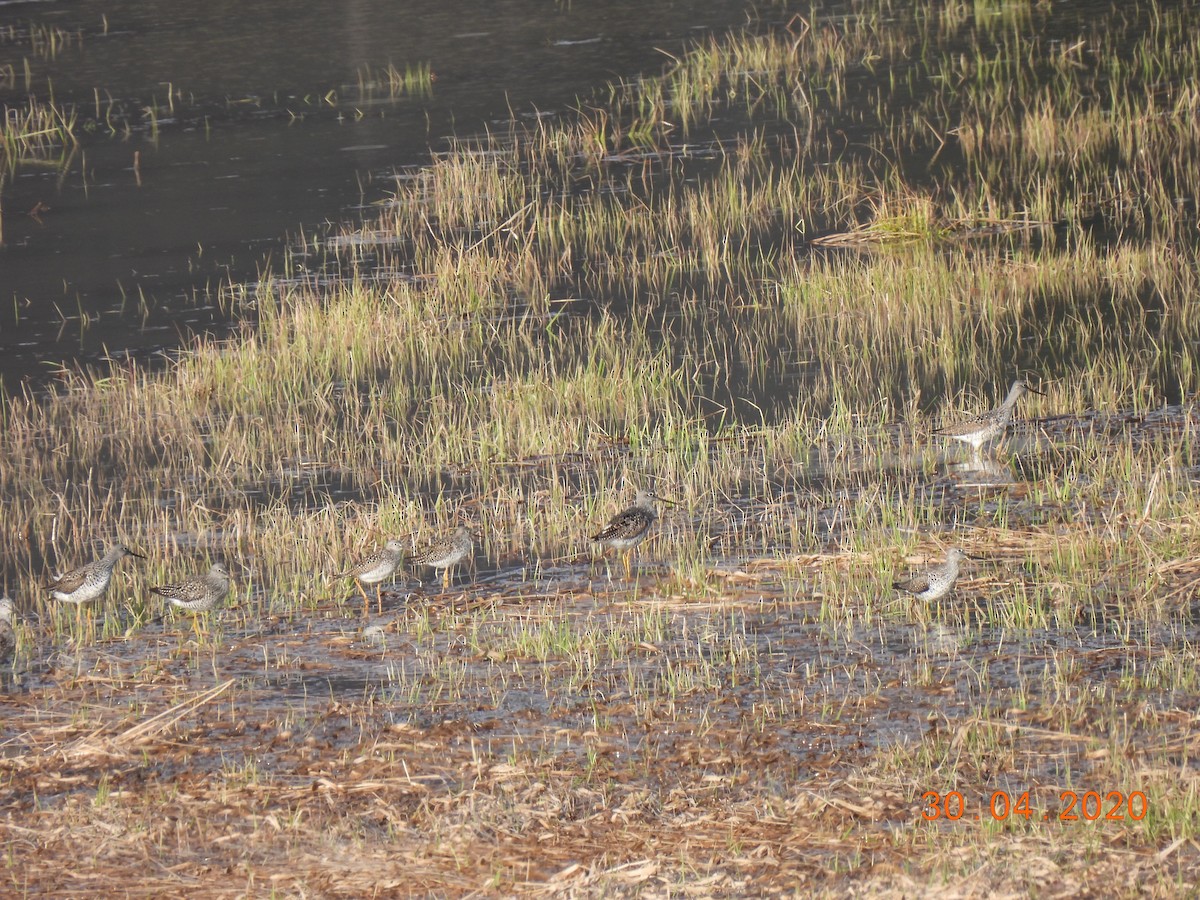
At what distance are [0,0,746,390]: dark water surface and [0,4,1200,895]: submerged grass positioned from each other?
1.47m

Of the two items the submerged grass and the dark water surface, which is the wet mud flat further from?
the dark water surface

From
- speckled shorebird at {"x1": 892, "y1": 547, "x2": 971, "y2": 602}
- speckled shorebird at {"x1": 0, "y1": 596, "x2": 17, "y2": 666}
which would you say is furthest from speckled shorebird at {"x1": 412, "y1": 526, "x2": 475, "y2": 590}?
speckled shorebird at {"x1": 892, "y1": 547, "x2": 971, "y2": 602}

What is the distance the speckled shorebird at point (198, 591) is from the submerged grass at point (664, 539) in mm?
186

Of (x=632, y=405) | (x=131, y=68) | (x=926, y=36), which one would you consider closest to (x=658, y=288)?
(x=632, y=405)

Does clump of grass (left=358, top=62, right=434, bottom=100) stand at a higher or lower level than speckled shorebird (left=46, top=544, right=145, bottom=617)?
higher

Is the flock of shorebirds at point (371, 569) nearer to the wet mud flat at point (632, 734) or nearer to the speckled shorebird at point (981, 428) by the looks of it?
the wet mud flat at point (632, 734)

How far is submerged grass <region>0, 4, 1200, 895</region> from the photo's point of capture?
6762mm

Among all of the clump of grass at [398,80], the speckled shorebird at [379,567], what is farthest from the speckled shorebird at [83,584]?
the clump of grass at [398,80]

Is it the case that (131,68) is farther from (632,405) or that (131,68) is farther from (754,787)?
(754,787)

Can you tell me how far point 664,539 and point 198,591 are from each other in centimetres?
272

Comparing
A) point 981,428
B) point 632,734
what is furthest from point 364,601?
point 981,428

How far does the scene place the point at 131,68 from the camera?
3300cm

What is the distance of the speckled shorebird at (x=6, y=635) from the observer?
923 centimetres

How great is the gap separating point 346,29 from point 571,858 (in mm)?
31578
